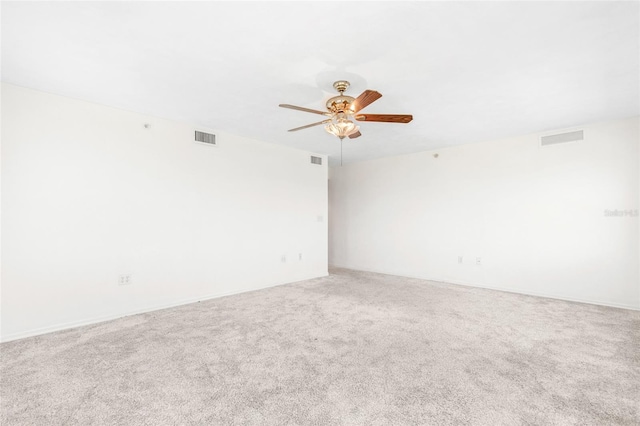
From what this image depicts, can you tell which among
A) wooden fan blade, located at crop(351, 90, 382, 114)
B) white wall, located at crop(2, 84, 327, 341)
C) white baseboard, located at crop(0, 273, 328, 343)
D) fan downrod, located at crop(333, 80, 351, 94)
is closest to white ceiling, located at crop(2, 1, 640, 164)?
fan downrod, located at crop(333, 80, 351, 94)

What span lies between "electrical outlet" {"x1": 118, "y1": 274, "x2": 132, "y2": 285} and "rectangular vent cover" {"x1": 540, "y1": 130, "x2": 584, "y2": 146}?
236 inches

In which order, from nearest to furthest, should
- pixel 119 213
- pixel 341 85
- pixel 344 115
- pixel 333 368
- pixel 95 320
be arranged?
pixel 333 368, pixel 341 85, pixel 344 115, pixel 95 320, pixel 119 213

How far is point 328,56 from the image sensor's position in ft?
7.55

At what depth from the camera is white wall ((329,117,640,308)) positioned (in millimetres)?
3848

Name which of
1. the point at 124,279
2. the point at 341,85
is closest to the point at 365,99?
the point at 341,85

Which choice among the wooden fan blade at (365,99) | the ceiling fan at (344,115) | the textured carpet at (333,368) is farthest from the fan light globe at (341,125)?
the textured carpet at (333,368)

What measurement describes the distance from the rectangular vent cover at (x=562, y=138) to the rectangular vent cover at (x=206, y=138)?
193 inches

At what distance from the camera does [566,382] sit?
203 cm

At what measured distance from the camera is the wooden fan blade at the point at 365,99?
7.42 ft

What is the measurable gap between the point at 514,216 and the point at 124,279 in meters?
5.61

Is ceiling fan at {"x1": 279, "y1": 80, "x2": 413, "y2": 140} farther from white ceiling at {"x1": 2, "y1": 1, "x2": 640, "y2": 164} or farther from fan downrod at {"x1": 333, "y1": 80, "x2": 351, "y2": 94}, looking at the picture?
white ceiling at {"x1": 2, "y1": 1, "x2": 640, "y2": 164}

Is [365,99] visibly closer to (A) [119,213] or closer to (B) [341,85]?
(B) [341,85]

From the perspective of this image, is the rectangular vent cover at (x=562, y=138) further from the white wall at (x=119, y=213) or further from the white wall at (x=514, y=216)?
the white wall at (x=119, y=213)

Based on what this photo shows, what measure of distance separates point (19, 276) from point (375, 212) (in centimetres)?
546
